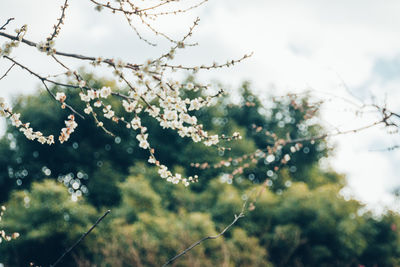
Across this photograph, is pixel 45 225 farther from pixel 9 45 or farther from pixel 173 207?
pixel 9 45

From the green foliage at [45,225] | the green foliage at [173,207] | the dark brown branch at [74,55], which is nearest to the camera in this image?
the dark brown branch at [74,55]

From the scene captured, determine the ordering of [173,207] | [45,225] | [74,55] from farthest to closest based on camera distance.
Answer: [173,207], [45,225], [74,55]

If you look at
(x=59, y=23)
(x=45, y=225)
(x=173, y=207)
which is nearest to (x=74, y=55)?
(x=59, y=23)

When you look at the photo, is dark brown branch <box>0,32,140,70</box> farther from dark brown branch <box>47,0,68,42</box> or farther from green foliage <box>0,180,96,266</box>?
green foliage <box>0,180,96,266</box>

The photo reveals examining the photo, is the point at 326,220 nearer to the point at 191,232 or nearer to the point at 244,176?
the point at 191,232

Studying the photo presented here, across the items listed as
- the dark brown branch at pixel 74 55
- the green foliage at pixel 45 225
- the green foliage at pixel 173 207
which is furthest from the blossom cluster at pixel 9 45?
the green foliage at pixel 45 225

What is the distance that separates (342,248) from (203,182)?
6.77 m

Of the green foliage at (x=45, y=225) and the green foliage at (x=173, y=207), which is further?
the green foliage at (x=45, y=225)

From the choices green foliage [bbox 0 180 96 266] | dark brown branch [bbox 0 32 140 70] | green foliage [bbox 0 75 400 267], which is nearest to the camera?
dark brown branch [bbox 0 32 140 70]

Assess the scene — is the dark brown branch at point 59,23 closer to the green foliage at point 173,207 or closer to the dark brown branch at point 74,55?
the dark brown branch at point 74,55

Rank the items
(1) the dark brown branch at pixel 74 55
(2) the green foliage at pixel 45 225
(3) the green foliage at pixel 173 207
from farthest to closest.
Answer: (2) the green foliage at pixel 45 225
(3) the green foliage at pixel 173 207
(1) the dark brown branch at pixel 74 55

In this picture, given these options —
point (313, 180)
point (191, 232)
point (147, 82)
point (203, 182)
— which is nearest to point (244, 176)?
point (203, 182)

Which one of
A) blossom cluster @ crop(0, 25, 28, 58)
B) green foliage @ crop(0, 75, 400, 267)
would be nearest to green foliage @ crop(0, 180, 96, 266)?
green foliage @ crop(0, 75, 400, 267)

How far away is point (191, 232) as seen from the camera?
1042 centimetres
